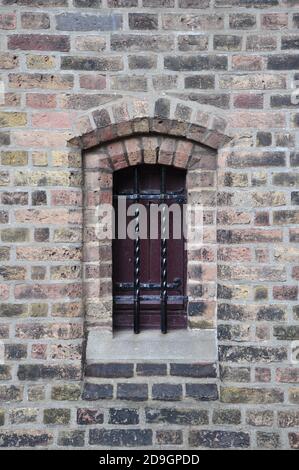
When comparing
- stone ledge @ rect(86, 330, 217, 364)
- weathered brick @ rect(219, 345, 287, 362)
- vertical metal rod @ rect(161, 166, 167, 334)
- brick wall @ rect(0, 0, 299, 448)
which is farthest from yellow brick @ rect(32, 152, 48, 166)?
weathered brick @ rect(219, 345, 287, 362)

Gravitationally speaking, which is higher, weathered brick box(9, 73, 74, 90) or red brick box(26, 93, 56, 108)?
weathered brick box(9, 73, 74, 90)

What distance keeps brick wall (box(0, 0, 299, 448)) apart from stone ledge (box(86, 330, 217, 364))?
73 mm

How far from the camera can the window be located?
2693 millimetres

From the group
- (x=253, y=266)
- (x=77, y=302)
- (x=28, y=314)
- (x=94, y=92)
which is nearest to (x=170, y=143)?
(x=94, y=92)

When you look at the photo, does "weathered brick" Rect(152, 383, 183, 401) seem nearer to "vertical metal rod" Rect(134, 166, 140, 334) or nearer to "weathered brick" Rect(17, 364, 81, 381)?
"vertical metal rod" Rect(134, 166, 140, 334)

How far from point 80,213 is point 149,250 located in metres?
0.49

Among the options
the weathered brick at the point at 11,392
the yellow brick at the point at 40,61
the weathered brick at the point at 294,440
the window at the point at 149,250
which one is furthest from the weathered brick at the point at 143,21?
the weathered brick at the point at 294,440

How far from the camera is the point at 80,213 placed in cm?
254

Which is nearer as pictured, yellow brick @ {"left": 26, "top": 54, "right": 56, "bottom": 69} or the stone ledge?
yellow brick @ {"left": 26, "top": 54, "right": 56, "bottom": 69}

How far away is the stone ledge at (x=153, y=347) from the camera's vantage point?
257 centimetres

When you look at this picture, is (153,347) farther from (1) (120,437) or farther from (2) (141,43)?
(2) (141,43)

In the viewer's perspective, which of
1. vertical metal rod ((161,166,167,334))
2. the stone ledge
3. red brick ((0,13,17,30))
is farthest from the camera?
vertical metal rod ((161,166,167,334))

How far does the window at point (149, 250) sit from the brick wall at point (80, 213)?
0.28m

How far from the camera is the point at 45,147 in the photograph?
249cm
